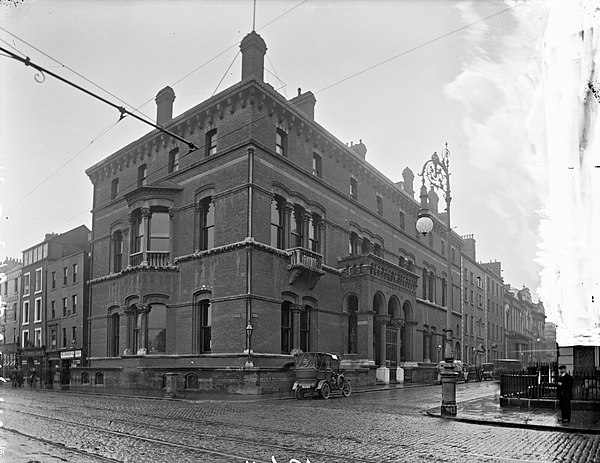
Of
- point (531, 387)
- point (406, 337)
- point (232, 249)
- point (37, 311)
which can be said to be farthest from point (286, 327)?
point (37, 311)

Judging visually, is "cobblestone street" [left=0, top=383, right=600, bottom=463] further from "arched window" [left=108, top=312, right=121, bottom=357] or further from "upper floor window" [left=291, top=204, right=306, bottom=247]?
"arched window" [left=108, top=312, right=121, bottom=357]

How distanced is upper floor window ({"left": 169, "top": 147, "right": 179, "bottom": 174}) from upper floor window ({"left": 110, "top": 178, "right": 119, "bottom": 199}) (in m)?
5.77

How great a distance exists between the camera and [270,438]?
1129cm

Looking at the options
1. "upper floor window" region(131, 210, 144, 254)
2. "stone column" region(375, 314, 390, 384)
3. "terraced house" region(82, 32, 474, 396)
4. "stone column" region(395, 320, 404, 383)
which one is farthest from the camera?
"stone column" region(395, 320, 404, 383)

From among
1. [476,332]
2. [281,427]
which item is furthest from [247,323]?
[476,332]

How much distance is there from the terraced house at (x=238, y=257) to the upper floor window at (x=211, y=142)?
0.09m

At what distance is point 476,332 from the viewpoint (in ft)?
196

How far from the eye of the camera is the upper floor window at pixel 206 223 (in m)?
28.9

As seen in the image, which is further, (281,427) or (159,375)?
(159,375)

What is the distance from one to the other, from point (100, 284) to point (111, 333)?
332cm

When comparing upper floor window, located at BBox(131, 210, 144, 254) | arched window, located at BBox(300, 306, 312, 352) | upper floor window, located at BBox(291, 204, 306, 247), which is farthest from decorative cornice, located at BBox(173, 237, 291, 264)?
arched window, located at BBox(300, 306, 312, 352)

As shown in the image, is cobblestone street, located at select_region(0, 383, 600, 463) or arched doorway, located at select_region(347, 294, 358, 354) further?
arched doorway, located at select_region(347, 294, 358, 354)

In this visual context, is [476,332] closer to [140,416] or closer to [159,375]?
[159,375]

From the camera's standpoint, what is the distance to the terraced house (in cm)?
2672
